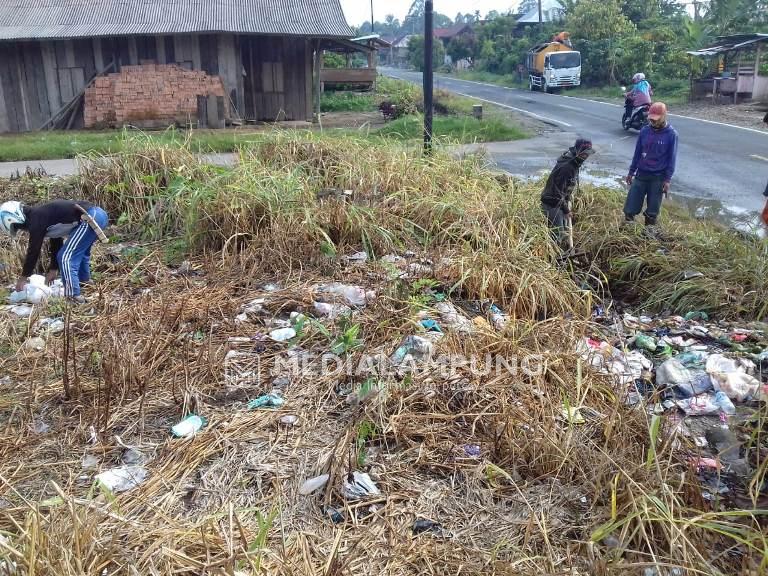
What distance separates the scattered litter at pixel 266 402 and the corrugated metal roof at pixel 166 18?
40.5ft

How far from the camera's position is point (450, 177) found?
6973 millimetres

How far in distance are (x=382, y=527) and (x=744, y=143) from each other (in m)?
13.0

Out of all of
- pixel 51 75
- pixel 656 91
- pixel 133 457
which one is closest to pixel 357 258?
pixel 133 457

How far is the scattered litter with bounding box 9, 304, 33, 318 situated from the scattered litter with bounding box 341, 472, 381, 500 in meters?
3.01

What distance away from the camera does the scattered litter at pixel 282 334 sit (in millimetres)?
4143

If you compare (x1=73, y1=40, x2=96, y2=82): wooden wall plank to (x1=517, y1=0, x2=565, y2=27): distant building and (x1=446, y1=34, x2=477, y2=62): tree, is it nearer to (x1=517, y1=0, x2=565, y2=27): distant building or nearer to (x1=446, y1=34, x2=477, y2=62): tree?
(x1=517, y1=0, x2=565, y2=27): distant building

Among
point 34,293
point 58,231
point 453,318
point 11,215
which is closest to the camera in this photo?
point 453,318

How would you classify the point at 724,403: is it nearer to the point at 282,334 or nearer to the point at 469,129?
the point at 282,334

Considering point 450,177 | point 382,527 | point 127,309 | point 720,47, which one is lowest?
point 382,527

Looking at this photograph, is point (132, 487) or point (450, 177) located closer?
point (132, 487)

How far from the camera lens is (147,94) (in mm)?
14258

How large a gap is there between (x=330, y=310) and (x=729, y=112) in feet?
57.1

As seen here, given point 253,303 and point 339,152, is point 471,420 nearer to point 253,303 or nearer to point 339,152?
point 253,303

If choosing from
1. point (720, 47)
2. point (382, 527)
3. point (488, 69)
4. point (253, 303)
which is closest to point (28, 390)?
point (253, 303)
